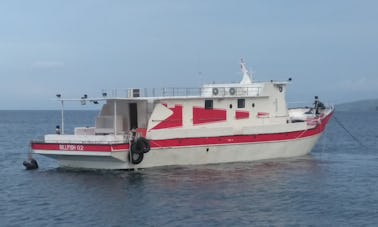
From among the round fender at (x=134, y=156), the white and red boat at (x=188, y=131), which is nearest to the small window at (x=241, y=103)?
the white and red boat at (x=188, y=131)

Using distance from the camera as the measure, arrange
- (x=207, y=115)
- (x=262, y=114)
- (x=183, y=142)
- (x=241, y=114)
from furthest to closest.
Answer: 1. (x=262, y=114)
2. (x=241, y=114)
3. (x=207, y=115)
4. (x=183, y=142)

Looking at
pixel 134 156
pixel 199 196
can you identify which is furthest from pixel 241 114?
pixel 199 196

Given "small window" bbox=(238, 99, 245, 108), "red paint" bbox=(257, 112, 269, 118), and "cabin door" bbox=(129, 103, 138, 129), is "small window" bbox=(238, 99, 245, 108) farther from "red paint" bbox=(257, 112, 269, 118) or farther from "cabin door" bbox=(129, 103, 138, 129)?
"cabin door" bbox=(129, 103, 138, 129)

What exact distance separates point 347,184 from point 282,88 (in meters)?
8.93

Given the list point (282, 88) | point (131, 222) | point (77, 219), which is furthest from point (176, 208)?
point (282, 88)

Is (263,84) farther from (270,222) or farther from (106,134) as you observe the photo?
(270,222)

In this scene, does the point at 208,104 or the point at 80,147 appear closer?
the point at 80,147

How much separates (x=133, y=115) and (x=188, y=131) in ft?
11.3

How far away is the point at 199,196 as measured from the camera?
22703 mm

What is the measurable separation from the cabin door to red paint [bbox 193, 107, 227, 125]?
3.07 metres

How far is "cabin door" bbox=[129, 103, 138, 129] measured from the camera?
99.8ft

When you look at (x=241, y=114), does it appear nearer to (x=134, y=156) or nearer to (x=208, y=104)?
(x=208, y=104)

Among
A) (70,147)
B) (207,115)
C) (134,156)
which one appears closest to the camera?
(134,156)

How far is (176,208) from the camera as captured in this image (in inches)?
818
